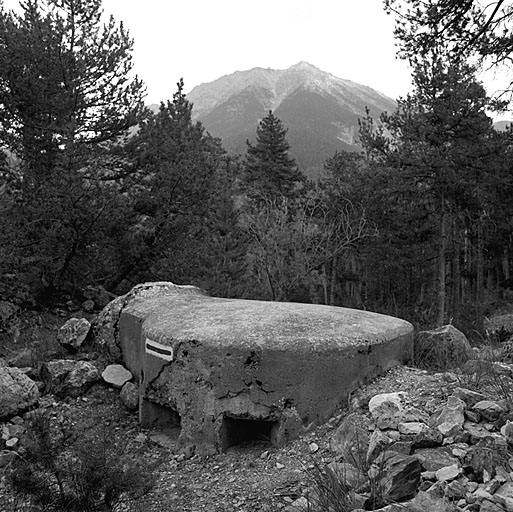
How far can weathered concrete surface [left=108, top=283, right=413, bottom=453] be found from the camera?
13.6ft

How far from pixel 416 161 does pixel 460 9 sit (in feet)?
20.3

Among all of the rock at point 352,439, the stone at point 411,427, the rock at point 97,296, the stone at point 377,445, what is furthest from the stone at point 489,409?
the rock at point 97,296

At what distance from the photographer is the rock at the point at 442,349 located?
5289 mm

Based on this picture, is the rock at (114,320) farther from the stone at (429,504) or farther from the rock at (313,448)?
the stone at (429,504)

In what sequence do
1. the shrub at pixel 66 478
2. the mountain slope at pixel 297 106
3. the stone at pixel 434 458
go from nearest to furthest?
the stone at pixel 434 458
the shrub at pixel 66 478
the mountain slope at pixel 297 106

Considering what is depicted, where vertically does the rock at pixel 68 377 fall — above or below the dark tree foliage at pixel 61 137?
below

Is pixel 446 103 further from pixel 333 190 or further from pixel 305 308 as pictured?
pixel 305 308

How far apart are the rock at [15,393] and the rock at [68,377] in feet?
1.07

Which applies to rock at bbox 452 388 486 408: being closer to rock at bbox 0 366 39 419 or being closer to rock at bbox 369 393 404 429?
rock at bbox 369 393 404 429

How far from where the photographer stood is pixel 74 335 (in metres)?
6.39

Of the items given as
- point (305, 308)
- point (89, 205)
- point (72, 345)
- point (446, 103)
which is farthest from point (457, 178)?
point (72, 345)

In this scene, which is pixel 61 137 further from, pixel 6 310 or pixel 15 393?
pixel 15 393

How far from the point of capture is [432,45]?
643 cm

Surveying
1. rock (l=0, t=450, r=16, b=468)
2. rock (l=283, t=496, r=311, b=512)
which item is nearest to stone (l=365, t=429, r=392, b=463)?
rock (l=283, t=496, r=311, b=512)
